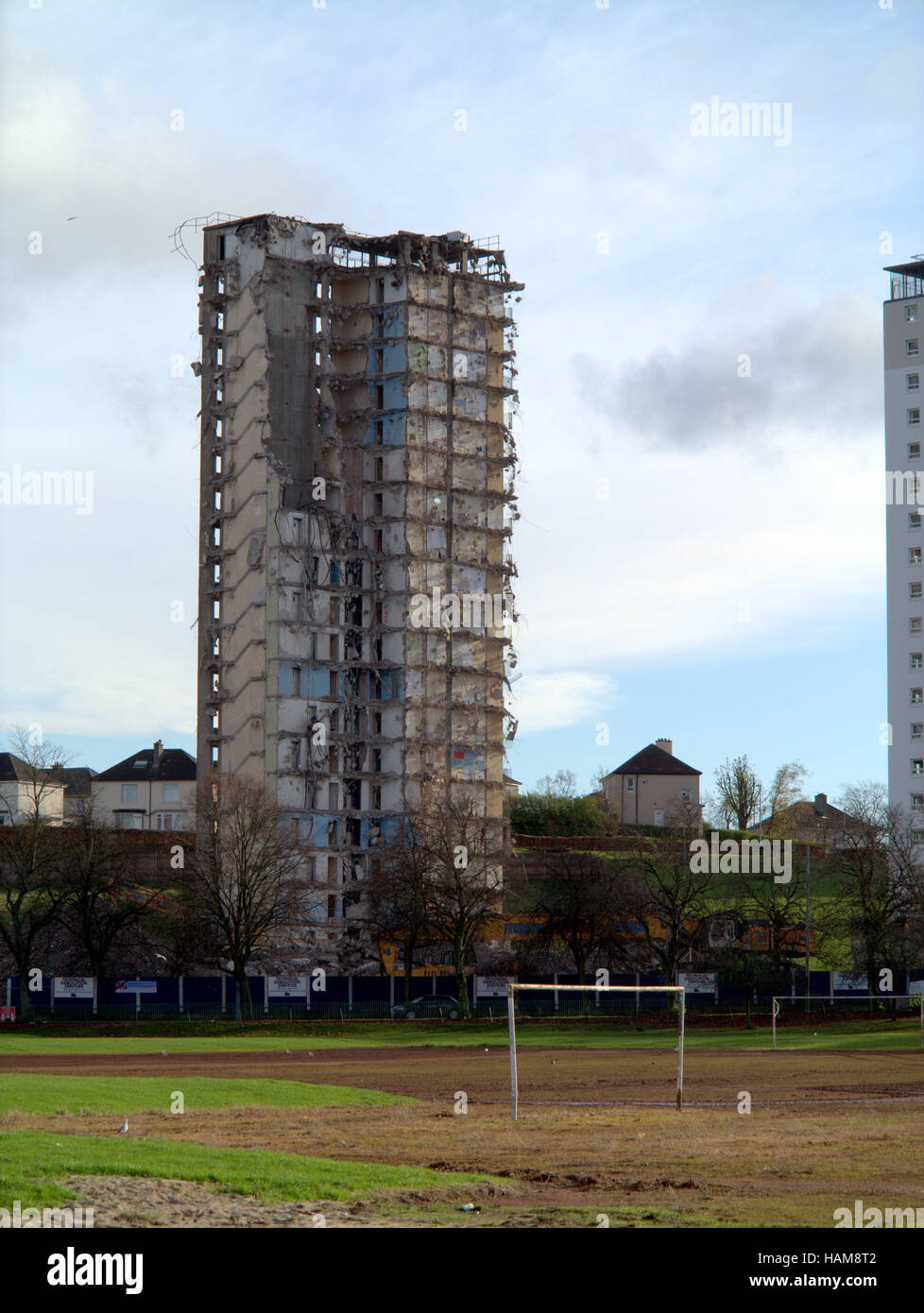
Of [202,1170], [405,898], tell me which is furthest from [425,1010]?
[202,1170]

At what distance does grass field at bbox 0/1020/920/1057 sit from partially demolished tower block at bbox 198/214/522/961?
3297 cm

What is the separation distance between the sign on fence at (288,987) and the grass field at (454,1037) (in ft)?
29.5

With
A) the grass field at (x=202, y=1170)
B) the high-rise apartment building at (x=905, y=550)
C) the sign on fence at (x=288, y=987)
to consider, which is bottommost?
the sign on fence at (x=288, y=987)

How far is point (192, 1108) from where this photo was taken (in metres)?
36.6

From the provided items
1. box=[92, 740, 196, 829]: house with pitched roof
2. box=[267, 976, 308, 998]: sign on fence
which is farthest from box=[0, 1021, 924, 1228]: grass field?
box=[92, 740, 196, 829]: house with pitched roof

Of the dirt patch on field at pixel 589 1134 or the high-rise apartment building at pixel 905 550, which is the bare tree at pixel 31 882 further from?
the high-rise apartment building at pixel 905 550

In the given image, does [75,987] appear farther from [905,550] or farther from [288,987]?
[905,550]

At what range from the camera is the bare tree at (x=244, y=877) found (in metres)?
85.6

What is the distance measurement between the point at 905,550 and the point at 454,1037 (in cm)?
7629

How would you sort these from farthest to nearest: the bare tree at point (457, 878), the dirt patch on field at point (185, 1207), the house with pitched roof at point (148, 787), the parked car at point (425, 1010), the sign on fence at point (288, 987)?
the house with pitched roof at point (148, 787) < the sign on fence at point (288, 987) < the bare tree at point (457, 878) < the parked car at point (425, 1010) < the dirt patch on field at point (185, 1207)

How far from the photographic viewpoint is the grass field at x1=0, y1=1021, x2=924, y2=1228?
19375mm

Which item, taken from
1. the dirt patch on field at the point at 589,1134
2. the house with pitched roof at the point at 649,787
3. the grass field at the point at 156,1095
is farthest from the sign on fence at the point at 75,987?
the house with pitched roof at the point at 649,787
